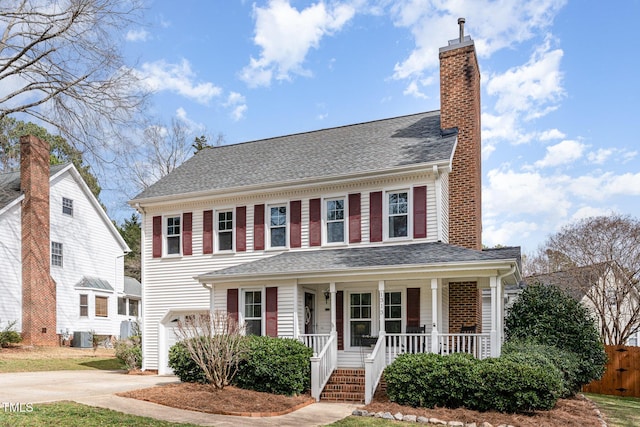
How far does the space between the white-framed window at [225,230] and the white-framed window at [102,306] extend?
49.4ft

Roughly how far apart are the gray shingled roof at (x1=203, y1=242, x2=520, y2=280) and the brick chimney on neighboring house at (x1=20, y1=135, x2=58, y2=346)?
13763 mm

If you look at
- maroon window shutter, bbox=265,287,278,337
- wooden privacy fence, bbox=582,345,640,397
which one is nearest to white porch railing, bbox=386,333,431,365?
maroon window shutter, bbox=265,287,278,337

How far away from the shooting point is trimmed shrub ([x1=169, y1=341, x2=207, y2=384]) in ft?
43.5

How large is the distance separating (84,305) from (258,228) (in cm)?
1590

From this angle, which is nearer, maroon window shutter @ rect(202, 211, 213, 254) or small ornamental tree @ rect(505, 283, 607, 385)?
small ornamental tree @ rect(505, 283, 607, 385)

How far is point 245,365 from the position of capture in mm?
13000

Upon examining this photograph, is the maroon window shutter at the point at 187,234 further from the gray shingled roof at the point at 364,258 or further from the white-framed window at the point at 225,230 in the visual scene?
the gray shingled roof at the point at 364,258

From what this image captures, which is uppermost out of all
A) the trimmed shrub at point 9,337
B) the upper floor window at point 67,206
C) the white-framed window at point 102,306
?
the upper floor window at point 67,206

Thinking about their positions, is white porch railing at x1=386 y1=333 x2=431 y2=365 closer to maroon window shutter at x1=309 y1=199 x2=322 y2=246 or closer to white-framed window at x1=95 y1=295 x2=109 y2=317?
maroon window shutter at x1=309 y1=199 x2=322 y2=246

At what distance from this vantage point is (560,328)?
15031mm

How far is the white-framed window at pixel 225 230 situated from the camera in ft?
58.4

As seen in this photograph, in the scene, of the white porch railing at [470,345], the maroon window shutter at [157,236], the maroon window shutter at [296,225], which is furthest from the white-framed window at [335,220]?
the maroon window shutter at [157,236]

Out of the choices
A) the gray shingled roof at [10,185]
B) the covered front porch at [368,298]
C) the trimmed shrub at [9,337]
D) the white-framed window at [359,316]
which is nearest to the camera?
the covered front porch at [368,298]

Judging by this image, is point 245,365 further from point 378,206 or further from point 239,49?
point 239,49
